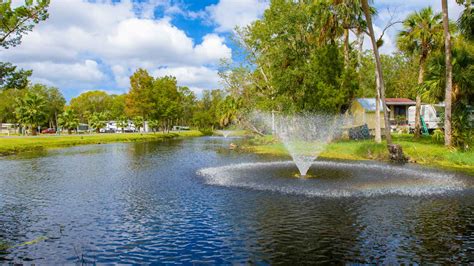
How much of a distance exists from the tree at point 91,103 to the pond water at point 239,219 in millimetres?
141584

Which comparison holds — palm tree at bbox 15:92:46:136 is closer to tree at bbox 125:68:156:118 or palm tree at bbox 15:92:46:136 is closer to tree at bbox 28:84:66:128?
tree at bbox 125:68:156:118

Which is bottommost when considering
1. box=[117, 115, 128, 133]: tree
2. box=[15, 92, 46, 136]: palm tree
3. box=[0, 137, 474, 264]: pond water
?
box=[0, 137, 474, 264]: pond water

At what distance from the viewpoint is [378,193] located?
18.7 metres

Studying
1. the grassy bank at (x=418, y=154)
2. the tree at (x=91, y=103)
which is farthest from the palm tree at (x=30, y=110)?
the tree at (x=91, y=103)

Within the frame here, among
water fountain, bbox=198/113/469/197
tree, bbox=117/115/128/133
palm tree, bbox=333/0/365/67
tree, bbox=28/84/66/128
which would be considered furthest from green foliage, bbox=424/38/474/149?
tree, bbox=28/84/66/128

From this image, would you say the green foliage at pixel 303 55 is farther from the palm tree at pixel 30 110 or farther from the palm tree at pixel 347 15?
the palm tree at pixel 30 110

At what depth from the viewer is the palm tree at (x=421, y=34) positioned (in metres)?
38.2

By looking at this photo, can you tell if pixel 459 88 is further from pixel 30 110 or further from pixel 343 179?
pixel 30 110

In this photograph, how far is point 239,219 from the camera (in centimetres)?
1398

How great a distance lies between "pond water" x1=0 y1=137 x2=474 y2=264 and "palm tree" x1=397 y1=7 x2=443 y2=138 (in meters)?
19.7

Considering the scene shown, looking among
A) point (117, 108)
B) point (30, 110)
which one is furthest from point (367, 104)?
point (117, 108)

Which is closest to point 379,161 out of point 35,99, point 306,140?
point 306,140

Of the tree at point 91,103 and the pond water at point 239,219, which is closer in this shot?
the pond water at point 239,219

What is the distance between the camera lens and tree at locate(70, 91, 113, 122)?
513 feet
